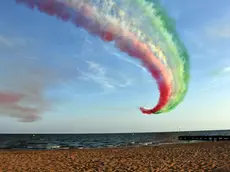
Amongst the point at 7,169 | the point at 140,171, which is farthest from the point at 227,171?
the point at 7,169

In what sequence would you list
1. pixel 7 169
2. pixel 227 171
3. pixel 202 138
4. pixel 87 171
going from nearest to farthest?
pixel 227 171 → pixel 87 171 → pixel 7 169 → pixel 202 138

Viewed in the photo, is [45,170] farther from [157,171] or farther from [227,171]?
[227,171]

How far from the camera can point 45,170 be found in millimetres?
14508

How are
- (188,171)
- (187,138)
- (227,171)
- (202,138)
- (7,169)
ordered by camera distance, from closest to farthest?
(227,171) → (188,171) → (7,169) → (202,138) → (187,138)

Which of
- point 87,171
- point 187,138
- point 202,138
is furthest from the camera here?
point 187,138

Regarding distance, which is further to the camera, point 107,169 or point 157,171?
point 107,169

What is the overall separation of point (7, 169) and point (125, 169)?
6831 mm

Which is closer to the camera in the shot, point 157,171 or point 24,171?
point 157,171

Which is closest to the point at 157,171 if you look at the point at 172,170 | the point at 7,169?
the point at 172,170

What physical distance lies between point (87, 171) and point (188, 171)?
5218mm

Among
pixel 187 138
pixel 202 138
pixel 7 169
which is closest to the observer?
pixel 7 169

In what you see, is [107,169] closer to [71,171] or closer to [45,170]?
[71,171]

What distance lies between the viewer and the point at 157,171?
1327 centimetres

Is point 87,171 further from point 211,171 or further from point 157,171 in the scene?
point 211,171
